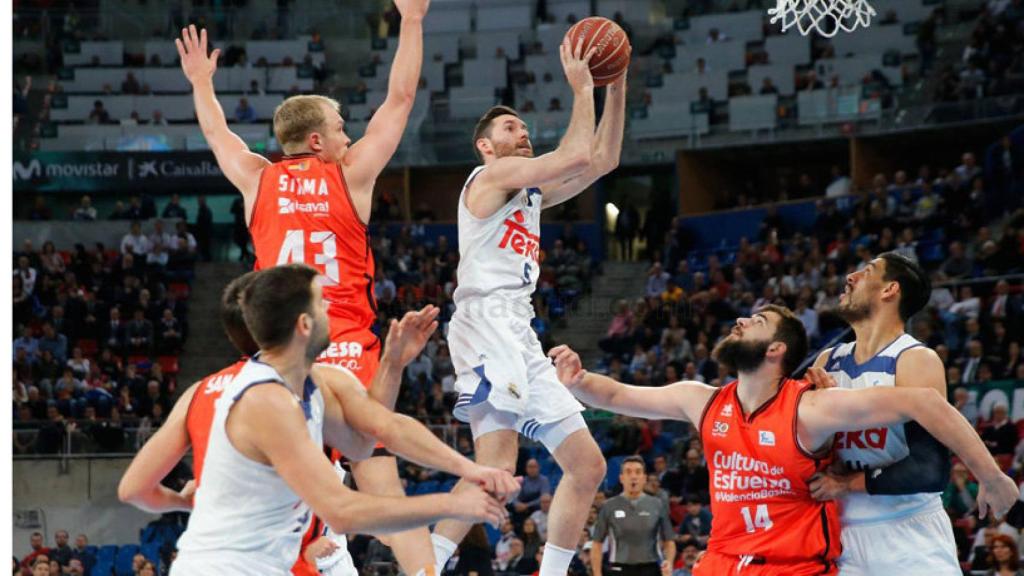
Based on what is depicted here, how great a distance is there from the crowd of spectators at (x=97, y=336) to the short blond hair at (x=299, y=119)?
12320 mm

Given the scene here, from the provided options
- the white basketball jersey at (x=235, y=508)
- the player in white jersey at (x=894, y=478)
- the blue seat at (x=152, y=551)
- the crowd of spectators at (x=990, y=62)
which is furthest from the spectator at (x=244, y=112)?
the white basketball jersey at (x=235, y=508)

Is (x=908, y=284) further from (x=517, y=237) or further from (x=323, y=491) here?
(x=323, y=491)

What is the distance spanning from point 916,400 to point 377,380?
253cm

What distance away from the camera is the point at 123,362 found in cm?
2211

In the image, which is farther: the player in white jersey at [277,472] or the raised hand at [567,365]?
the raised hand at [567,365]

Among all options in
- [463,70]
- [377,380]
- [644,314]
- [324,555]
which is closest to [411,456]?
[377,380]

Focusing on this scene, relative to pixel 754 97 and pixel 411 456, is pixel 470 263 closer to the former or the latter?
pixel 411 456

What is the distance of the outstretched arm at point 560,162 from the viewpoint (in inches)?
283

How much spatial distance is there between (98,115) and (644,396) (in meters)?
23.5

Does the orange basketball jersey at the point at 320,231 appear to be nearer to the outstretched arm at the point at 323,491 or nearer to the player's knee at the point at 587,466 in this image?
the player's knee at the point at 587,466

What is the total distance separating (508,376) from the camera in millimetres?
7348

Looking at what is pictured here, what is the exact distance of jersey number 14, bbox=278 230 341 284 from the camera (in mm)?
6965

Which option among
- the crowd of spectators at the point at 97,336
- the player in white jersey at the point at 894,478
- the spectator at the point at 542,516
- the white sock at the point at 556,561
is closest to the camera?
the player in white jersey at the point at 894,478

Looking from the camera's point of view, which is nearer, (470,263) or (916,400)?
(916,400)
